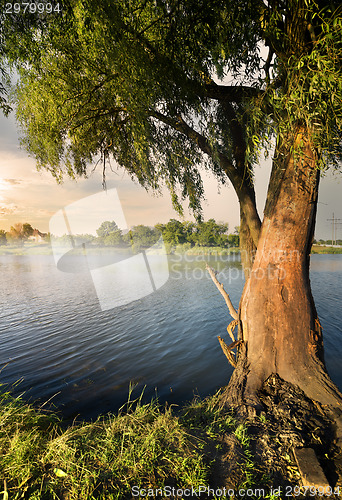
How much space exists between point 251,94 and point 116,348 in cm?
803

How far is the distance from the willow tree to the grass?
1481 millimetres

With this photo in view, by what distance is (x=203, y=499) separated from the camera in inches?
87.6

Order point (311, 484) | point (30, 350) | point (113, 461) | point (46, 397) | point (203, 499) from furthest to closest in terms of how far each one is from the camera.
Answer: point (30, 350) < point (46, 397) < point (113, 461) < point (311, 484) < point (203, 499)

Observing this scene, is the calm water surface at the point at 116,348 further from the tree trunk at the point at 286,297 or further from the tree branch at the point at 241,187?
the tree branch at the point at 241,187

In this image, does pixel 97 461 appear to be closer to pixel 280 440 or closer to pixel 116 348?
pixel 280 440

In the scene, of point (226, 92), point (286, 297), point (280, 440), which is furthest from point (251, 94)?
point (280, 440)

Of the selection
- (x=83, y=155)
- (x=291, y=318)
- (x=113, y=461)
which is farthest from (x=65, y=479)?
(x=83, y=155)

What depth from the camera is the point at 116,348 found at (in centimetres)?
833

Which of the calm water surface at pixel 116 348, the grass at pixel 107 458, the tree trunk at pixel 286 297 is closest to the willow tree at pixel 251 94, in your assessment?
the tree trunk at pixel 286 297

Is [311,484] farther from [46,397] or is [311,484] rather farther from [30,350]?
[30,350]

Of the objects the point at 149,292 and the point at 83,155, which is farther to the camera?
the point at 149,292

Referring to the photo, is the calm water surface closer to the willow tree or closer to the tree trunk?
the tree trunk

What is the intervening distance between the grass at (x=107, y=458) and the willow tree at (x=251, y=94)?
4.86 ft

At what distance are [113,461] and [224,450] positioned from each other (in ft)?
4.05
